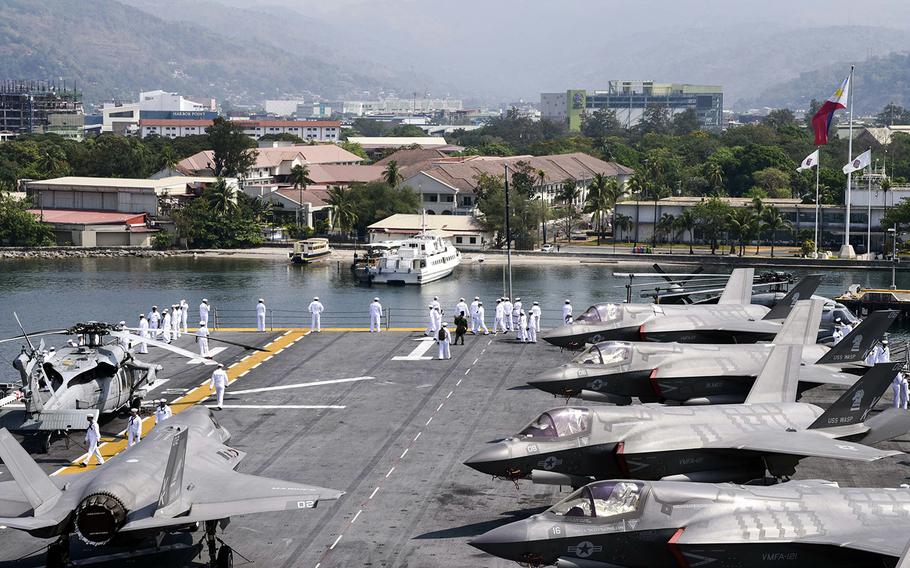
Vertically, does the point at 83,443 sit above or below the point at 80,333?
below

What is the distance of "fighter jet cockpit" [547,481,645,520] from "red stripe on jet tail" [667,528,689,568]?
847mm

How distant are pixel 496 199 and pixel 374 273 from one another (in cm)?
2566

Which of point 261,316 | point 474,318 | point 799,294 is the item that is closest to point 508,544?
point 799,294

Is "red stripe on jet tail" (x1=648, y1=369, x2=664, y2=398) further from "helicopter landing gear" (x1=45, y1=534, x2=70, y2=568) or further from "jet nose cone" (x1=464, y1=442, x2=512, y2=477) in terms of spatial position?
"helicopter landing gear" (x1=45, y1=534, x2=70, y2=568)

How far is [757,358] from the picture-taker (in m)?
34.1

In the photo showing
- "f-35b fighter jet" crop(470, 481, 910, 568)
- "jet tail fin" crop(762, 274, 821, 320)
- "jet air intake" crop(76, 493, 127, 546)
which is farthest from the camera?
"jet tail fin" crop(762, 274, 821, 320)

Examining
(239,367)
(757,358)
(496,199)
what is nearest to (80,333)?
(239,367)

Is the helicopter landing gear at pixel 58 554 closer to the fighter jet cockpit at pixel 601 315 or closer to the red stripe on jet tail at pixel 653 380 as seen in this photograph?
the red stripe on jet tail at pixel 653 380

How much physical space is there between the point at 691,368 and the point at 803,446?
776 cm

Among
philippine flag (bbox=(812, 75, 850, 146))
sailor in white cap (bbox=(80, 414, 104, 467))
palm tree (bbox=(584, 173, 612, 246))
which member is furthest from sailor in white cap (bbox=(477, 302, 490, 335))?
palm tree (bbox=(584, 173, 612, 246))

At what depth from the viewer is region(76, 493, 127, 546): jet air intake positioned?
893 inches

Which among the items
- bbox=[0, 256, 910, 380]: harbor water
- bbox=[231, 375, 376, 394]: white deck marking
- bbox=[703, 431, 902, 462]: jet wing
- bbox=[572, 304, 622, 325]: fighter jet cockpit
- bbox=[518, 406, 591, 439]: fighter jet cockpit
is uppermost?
bbox=[572, 304, 622, 325]: fighter jet cockpit

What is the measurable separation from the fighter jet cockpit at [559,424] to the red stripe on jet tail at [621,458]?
77 cm

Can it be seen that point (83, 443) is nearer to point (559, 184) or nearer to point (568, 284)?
point (568, 284)
